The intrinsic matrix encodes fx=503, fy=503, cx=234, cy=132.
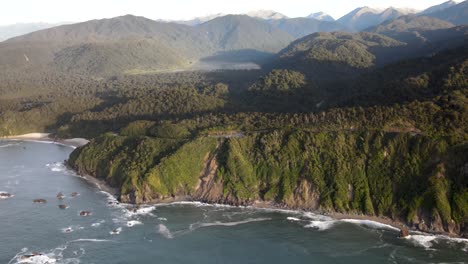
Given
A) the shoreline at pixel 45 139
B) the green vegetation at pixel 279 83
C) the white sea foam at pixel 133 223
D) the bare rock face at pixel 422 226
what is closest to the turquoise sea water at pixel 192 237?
the white sea foam at pixel 133 223

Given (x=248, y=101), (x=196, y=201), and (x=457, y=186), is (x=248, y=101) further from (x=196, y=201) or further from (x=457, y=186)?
(x=457, y=186)

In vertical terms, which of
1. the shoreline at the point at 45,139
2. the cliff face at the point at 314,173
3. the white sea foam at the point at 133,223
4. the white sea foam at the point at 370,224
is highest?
the cliff face at the point at 314,173

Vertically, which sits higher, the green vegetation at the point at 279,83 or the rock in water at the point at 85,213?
the green vegetation at the point at 279,83

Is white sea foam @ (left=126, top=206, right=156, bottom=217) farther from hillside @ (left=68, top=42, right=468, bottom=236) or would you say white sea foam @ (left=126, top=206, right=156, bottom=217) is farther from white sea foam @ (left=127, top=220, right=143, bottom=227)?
hillside @ (left=68, top=42, right=468, bottom=236)

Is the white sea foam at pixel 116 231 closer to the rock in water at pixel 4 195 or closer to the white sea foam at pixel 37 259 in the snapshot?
the white sea foam at pixel 37 259

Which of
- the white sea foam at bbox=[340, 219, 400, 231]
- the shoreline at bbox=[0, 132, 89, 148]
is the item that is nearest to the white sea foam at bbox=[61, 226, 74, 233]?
the white sea foam at bbox=[340, 219, 400, 231]

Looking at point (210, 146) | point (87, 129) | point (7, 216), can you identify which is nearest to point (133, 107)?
point (87, 129)

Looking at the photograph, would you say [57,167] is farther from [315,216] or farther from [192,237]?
[315,216]

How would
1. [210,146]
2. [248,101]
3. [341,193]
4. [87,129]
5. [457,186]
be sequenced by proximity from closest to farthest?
[457,186]
[341,193]
[210,146]
[87,129]
[248,101]
